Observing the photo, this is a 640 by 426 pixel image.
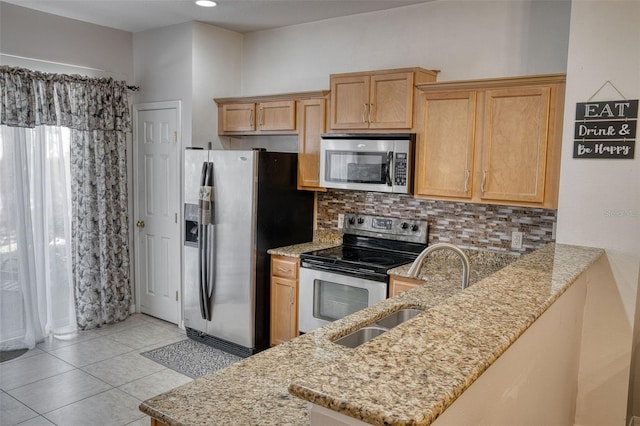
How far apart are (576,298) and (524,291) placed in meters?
0.92

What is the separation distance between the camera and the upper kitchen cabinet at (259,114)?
13.9 ft

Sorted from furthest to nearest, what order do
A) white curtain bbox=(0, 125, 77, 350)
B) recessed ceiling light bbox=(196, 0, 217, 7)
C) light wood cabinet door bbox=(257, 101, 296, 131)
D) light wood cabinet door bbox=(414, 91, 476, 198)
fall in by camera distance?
1. light wood cabinet door bbox=(257, 101, 296, 131)
2. white curtain bbox=(0, 125, 77, 350)
3. recessed ceiling light bbox=(196, 0, 217, 7)
4. light wood cabinet door bbox=(414, 91, 476, 198)

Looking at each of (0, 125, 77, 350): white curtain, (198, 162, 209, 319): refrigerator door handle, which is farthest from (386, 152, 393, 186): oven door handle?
(0, 125, 77, 350): white curtain

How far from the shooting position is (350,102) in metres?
3.82

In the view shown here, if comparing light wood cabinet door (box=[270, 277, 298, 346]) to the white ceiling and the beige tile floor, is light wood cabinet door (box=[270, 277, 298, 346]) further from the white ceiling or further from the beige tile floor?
the white ceiling

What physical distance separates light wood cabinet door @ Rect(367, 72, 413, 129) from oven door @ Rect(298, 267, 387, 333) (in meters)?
1.12

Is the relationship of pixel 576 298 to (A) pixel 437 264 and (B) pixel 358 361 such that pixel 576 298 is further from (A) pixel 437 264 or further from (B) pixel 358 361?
(B) pixel 358 361

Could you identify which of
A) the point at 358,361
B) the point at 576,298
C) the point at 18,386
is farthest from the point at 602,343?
the point at 18,386

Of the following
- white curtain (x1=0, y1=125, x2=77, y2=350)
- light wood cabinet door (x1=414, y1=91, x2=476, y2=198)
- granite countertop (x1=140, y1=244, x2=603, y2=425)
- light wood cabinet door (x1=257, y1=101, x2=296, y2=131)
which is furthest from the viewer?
light wood cabinet door (x1=257, y1=101, x2=296, y2=131)

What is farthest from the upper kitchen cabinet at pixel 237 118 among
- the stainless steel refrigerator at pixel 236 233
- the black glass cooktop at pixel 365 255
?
the black glass cooktop at pixel 365 255

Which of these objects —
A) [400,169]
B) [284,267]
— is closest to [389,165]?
[400,169]

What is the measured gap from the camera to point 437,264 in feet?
12.0

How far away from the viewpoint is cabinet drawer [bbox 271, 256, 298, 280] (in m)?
3.99

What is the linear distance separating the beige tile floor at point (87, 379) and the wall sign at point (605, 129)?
2953mm
